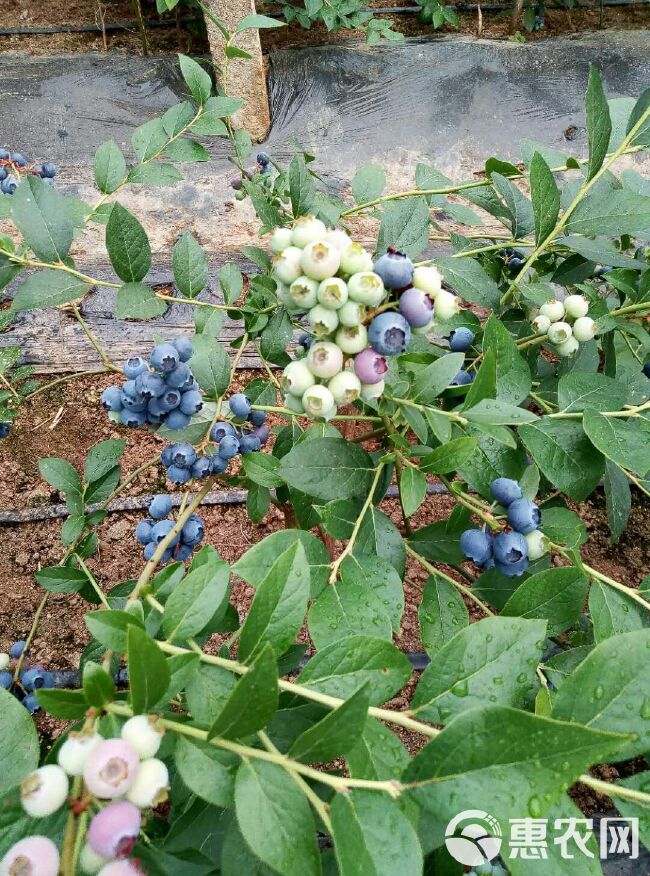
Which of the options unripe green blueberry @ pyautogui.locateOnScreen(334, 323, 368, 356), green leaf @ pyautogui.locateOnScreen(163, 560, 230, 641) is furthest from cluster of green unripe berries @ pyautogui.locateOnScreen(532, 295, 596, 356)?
green leaf @ pyautogui.locateOnScreen(163, 560, 230, 641)

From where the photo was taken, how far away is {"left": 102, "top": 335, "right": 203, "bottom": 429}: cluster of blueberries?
83 centimetres

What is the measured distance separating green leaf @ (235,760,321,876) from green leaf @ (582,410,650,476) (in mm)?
578

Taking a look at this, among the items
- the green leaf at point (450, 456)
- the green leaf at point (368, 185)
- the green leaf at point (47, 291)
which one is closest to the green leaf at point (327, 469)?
the green leaf at point (450, 456)

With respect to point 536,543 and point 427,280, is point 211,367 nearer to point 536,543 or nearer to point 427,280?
point 427,280

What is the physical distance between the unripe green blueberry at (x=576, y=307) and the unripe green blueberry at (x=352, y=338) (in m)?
0.49

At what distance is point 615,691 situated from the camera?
21.6 inches

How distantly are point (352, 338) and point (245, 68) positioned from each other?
320 cm

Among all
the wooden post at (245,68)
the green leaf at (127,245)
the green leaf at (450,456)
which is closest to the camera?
the green leaf at (450,456)

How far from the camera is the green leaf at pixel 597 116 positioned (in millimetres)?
913

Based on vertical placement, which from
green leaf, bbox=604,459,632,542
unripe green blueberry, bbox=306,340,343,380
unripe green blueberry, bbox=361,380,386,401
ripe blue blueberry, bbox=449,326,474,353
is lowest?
green leaf, bbox=604,459,632,542

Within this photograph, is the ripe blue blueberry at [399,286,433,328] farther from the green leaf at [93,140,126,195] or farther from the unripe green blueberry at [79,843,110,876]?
the green leaf at [93,140,126,195]

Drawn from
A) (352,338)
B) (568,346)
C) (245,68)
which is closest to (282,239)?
(352,338)

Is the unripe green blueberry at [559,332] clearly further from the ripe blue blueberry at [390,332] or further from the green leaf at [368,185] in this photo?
the green leaf at [368,185]

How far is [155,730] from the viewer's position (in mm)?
481
